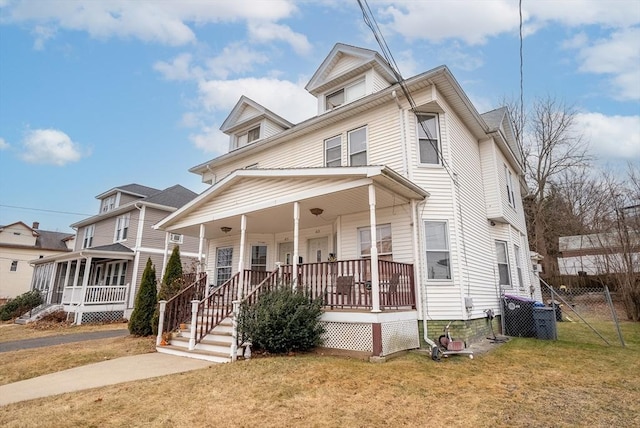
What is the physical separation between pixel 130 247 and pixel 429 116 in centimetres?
1870

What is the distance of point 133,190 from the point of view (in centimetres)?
2455

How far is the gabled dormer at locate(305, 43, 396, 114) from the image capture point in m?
11.8

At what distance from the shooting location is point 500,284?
11688 millimetres

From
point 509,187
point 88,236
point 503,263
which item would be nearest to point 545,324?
point 503,263

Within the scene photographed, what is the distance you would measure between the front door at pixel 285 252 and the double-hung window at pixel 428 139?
565cm

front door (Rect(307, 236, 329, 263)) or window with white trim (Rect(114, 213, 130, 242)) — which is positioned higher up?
window with white trim (Rect(114, 213, 130, 242))

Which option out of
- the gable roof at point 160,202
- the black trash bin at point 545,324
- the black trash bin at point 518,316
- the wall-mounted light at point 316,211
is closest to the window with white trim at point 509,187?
the black trash bin at point 518,316

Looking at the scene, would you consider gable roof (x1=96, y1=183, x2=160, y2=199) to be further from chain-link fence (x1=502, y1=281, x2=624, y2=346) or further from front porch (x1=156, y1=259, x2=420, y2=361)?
chain-link fence (x1=502, y1=281, x2=624, y2=346)

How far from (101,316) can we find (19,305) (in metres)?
7.67

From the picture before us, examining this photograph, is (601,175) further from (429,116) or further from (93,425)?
(93,425)

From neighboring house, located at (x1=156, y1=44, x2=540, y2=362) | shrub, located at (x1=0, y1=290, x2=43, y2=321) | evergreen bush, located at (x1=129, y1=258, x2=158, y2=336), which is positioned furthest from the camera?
shrub, located at (x1=0, y1=290, x2=43, y2=321)

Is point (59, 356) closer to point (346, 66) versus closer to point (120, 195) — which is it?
point (346, 66)

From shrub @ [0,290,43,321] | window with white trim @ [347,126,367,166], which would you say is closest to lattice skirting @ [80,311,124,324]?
shrub @ [0,290,43,321]

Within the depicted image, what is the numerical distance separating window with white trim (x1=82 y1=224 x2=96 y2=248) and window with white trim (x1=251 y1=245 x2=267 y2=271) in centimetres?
1799
